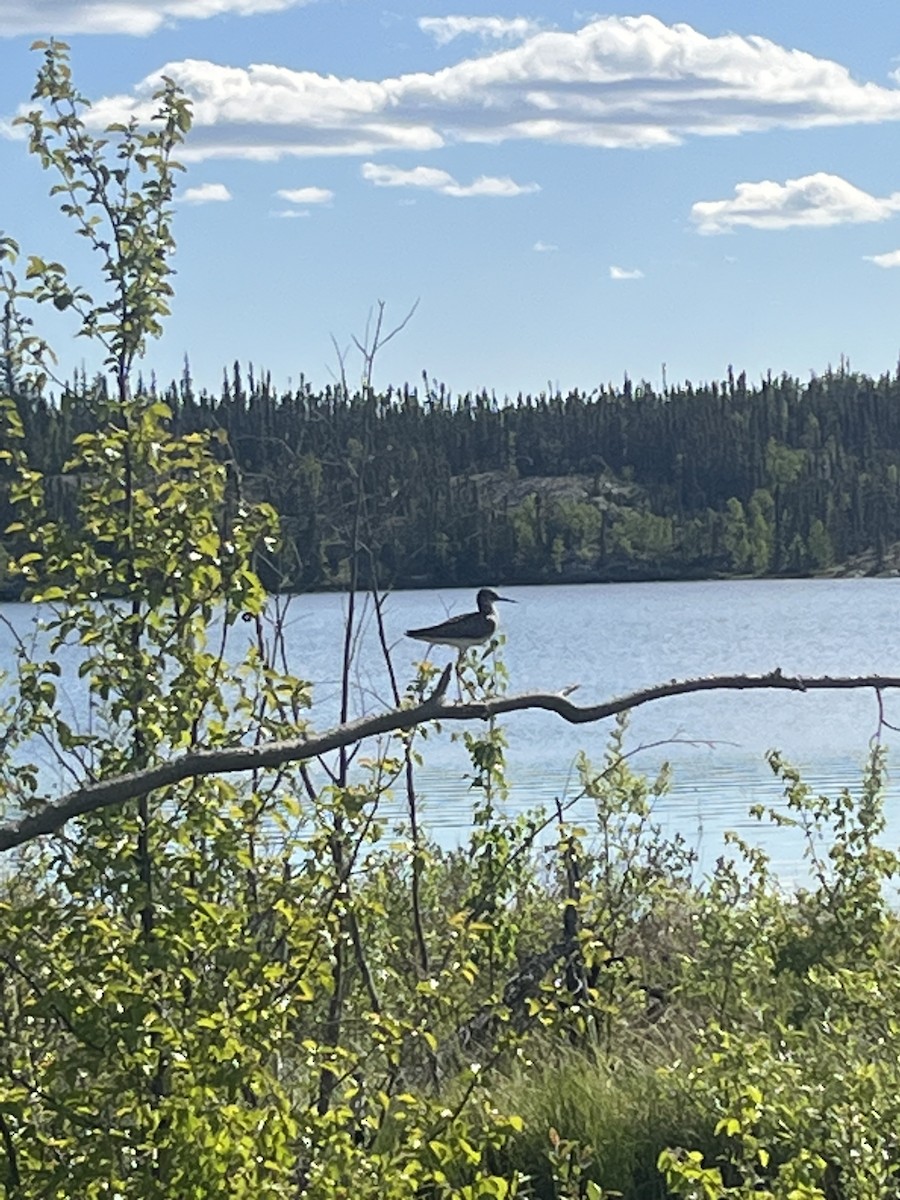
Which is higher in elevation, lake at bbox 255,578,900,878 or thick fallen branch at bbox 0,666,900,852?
thick fallen branch at bbox 0,666,900,852

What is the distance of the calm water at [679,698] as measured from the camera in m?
20.0

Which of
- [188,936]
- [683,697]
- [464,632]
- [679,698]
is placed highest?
[464,632]

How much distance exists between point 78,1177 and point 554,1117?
310 cm

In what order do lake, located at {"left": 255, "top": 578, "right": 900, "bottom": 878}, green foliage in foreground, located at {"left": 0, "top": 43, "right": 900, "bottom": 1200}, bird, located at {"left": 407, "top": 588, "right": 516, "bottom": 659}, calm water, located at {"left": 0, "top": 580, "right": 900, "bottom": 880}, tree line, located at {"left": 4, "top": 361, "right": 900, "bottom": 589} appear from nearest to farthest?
green foliage in foreground, located at {"left": 0, "top": 43, "right": 900, "bottom": 1200}
bird, located at {"left": 407, "top": 588, "right": 516, "bottom": 659}
calm water, located at {"left": 0, "top": 580, "right": 900, "bottom": 880}
lake, located at {"left": 255, "top": 578, "right": 900, "bottom": 878}
tree line, located at {"left": 4, "top": 361, "right": 900, "bottom": 589}

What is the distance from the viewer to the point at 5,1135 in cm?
459

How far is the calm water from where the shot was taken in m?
20.0

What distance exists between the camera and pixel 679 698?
3672cm

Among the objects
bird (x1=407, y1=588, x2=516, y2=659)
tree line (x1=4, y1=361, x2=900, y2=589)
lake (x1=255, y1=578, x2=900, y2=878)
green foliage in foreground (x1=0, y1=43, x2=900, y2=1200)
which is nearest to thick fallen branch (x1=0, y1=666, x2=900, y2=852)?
green foliage in foreground (x1=0, y1=43, x2=900, y2=1200)

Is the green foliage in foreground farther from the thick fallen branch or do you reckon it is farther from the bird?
the bird

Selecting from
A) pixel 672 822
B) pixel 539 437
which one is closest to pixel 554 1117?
pixel 672 822

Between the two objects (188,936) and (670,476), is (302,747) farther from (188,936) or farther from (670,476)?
(670,476)

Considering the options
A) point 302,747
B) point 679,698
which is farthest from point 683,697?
point 302,747

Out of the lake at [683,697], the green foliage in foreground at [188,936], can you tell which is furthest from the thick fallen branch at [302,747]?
the lake at [683,697]

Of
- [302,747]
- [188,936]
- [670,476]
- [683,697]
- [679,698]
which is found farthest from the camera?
[670,476]
